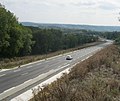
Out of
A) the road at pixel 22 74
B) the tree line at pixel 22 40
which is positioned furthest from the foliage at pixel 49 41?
the road at pixel 22 74

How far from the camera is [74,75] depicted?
23.1 m

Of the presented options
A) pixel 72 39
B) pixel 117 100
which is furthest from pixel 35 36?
pixel 117 100

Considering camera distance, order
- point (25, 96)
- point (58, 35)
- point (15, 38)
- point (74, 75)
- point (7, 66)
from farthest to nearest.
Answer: point (58, 35) < point (15, 38) < point (7, 66) < point (74, 75) < point (25, 96)

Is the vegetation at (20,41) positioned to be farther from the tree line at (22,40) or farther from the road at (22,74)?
the road at (22,74)

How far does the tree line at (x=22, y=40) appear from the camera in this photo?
6938 cm

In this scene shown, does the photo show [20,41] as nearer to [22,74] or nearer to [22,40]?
[22,40]

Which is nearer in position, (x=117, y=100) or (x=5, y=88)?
(x=117, y=100)

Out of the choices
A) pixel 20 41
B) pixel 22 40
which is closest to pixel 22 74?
pixel 20 41

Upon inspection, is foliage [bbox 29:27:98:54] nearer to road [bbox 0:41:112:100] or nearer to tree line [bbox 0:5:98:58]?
tree line [bbox 0:5:98:58]

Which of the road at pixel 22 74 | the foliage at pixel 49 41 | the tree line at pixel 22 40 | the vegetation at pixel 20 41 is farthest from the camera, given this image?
the foliage at pixel 49 41

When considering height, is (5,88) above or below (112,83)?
below

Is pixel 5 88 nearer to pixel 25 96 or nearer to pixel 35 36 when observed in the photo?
pixel 25 96

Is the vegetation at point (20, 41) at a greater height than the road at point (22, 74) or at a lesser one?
lesser

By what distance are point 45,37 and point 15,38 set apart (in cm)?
4585
